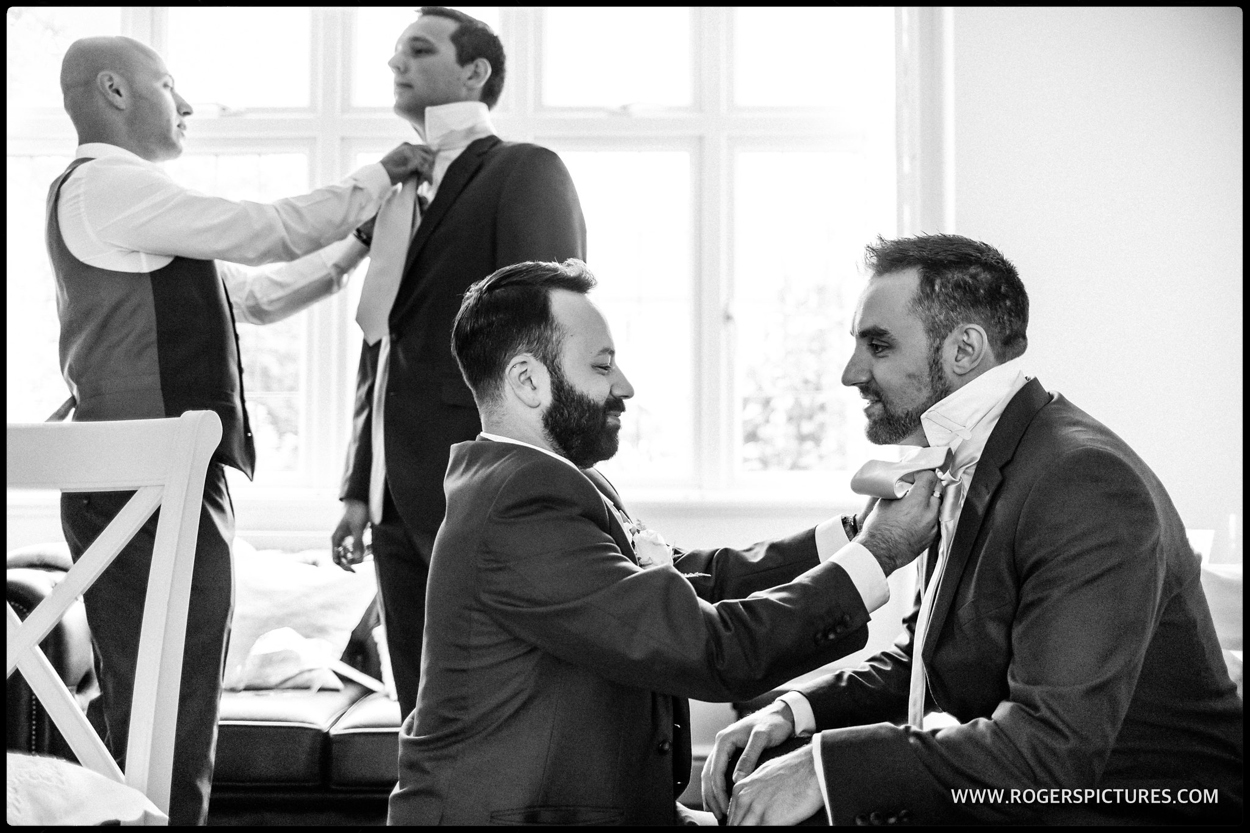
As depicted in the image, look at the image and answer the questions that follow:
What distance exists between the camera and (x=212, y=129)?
4988 mm

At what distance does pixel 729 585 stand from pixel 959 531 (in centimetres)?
52

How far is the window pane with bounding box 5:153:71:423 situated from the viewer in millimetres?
5070

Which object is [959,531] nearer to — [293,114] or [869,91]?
[869,91]

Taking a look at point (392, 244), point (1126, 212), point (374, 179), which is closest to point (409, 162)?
point (374, 179)

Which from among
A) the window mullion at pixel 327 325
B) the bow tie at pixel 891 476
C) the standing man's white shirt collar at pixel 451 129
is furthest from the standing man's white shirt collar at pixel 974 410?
the window mullion at pixel 327 325

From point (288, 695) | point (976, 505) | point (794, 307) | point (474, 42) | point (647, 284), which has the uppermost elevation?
point (474, 42)

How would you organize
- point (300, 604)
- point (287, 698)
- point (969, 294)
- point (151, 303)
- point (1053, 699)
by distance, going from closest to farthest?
point (1053, 699), point (969, 294), point (151, 303), point (287, 698), point (300, 604)

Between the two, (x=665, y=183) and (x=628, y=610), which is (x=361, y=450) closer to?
(x=628, y=610)

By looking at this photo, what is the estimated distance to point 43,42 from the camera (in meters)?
5.20

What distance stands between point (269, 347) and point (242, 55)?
1339 millimetres

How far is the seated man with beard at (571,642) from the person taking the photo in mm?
1461

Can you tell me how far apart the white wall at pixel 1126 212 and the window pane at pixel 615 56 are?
130 centimetres
